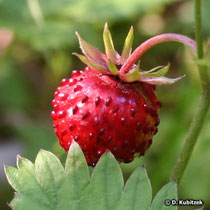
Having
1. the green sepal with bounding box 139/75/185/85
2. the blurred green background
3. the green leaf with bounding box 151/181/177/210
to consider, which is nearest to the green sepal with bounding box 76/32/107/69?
the green sepal with bounding box 139/75/185/85

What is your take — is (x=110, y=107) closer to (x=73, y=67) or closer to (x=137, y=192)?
(x=137, y=192)

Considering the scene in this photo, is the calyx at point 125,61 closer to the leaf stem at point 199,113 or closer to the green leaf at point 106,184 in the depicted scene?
the leaf stem at point 199,113

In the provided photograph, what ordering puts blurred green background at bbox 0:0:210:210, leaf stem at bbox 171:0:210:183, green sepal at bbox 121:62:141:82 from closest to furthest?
leaf stem at bbox 171:0:210:183, green sepal at bbox 121:62:141:82, blurred green background at bbox 0:0:210:210

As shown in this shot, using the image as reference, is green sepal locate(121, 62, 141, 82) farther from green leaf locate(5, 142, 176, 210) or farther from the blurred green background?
the blurred green background

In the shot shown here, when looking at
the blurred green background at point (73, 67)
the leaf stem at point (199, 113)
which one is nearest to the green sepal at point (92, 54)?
the leaf stem at point (199, 113)

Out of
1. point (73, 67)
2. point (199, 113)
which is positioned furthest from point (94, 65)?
point (73, 67)

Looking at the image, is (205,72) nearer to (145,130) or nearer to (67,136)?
(145,130)

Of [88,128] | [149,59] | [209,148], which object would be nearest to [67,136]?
[88,128]
